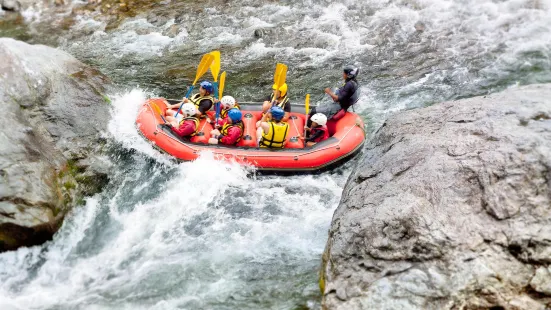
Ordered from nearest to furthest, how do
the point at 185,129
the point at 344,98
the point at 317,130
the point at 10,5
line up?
the point at 185,129
the point at 317,130
the point at 344,98
the point at 10,5

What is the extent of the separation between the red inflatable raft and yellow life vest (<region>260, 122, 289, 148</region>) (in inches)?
4.8

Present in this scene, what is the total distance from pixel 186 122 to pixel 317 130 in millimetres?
2067

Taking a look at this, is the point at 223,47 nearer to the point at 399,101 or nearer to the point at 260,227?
the point at 399,101

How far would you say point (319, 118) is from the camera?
7.43 meters

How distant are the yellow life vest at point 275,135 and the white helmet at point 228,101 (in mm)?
941

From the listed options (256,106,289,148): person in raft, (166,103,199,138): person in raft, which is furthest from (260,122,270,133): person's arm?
(166,103,199,138): person in raft

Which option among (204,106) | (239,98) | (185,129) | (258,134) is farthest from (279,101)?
(239,98)

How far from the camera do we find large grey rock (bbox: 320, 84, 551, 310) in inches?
145

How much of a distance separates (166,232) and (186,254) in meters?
0.55

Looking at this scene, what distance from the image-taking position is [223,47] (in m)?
11.2

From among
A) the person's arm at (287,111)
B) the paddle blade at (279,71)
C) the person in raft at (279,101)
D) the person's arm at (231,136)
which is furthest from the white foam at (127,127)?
the paddle blade at (279,71)

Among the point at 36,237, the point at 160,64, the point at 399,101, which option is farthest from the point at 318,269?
the point at 160,64

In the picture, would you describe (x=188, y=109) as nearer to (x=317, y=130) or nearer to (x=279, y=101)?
(x=279, y=101)

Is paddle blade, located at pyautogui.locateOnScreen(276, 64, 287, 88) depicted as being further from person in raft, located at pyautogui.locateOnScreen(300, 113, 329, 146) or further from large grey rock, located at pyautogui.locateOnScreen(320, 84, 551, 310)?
large grey rock, located at pyautogui.locateOnScreen(320, 84, 551, 310)
